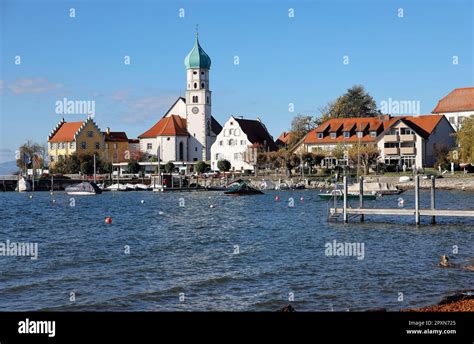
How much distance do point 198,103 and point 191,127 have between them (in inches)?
209

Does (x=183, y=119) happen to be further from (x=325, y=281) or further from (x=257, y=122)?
(x=325, y=281)

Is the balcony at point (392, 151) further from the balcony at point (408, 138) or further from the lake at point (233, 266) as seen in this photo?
the lake at point (233, 266)

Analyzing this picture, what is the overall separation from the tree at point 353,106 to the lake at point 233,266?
85.9 metres

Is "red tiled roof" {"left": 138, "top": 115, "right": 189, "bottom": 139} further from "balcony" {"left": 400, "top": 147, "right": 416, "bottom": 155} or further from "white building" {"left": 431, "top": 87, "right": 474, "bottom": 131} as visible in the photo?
"balcony" {"left": 400, "top": 147, "right": 416, "bottom": 155}

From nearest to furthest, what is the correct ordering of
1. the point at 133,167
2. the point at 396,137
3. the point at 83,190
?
the point at 396,137 → the point at 83,190 → the point at 133,167

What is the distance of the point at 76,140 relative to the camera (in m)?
142

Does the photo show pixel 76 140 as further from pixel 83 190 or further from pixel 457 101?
pixel 457 101

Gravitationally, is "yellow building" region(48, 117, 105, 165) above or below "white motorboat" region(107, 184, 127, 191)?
above

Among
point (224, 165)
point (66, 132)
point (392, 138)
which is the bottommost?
point (224, 165)

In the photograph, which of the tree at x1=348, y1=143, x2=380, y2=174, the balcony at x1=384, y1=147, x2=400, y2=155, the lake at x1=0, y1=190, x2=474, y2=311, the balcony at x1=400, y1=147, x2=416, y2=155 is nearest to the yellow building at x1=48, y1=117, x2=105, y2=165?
the tree at x1=348, y1=143, x2=380, y2=174

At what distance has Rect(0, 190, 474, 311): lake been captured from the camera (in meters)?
20.3

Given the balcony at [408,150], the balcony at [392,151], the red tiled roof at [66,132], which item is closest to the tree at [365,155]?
the balcony at [392,151]

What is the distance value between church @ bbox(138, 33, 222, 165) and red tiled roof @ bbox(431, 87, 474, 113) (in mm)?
46834

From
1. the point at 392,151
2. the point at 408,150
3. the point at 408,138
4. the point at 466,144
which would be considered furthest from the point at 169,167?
the point at 466,144
